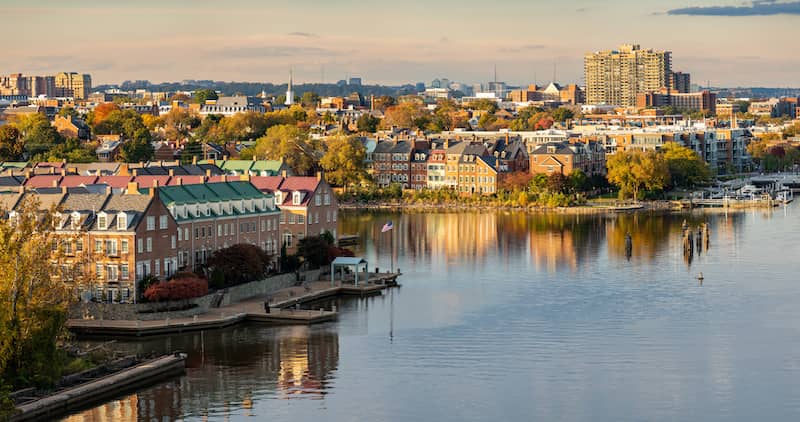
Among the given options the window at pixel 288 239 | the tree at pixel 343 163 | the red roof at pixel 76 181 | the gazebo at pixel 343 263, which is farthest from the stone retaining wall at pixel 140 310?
the tree at pixel 343 163

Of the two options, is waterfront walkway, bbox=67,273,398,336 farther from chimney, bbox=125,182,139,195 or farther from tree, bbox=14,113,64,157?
tree, bbox=14,113,64,157

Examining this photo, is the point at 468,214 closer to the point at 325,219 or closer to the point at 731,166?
the point at 325,219

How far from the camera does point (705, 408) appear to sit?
27906mm

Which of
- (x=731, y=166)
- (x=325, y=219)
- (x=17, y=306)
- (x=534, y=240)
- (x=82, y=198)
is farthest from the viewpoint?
(x=731, y=166)

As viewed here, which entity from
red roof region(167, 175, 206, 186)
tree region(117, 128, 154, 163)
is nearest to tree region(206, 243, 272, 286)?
red roof region(167, 175, 206, 186)

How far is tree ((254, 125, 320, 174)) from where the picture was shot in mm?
83188

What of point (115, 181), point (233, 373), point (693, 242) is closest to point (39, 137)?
point (115, 181)

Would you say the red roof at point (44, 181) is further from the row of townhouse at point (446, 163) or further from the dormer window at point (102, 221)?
the row of townhouse at point (446, 163)

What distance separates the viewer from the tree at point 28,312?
27.5m

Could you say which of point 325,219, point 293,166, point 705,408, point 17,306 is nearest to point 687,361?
point 705,408

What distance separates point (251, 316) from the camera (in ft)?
122

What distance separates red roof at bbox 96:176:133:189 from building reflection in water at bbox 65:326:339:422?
1212cm

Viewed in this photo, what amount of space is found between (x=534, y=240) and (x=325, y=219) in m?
14.4

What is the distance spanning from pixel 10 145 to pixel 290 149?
52.5 feet
